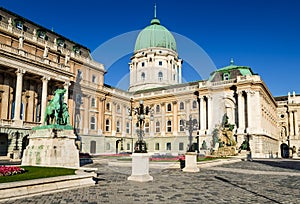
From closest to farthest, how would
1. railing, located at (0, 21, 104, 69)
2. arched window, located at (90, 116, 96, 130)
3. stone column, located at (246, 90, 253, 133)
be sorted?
railing, located at (0, 21, 104, 69) < stone column, located at (246, 90, 253, 133) < arched window, located at (90, 116, 96, 130)

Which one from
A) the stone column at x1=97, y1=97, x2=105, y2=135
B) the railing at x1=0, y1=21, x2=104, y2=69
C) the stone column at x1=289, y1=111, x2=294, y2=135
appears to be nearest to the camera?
the railing at x1=0, y1=21, x2=104, y2=69

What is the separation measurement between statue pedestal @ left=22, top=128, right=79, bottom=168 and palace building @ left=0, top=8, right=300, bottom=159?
15.7 m

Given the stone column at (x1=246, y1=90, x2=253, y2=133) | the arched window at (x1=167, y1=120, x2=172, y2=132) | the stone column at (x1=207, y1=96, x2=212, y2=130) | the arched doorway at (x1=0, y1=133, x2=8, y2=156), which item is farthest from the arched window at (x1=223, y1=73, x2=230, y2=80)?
the arched doorway at (x1=0, y1=133, x2=8, y2=156)

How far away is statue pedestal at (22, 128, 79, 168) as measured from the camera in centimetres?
1755

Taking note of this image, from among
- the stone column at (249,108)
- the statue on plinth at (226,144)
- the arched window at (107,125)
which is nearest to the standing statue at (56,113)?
the statue on plinth at (226,144)

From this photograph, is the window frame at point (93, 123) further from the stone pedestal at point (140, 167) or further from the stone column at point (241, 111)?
the stone pedestal at point (140, 167)

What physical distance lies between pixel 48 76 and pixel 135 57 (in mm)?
44079

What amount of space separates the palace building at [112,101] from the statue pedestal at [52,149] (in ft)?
51.4

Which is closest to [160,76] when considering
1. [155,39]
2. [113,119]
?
[155,39]

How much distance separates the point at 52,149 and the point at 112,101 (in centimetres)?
4147

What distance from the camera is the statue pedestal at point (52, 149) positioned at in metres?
17.5

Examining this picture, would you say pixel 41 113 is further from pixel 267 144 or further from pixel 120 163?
pixel 267 144

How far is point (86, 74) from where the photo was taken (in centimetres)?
5178

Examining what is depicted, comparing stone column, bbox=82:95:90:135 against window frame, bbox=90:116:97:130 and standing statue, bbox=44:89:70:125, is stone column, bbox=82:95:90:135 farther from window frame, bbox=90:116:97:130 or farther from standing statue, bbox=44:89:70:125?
standing statue, bbox=44:89:70:125
